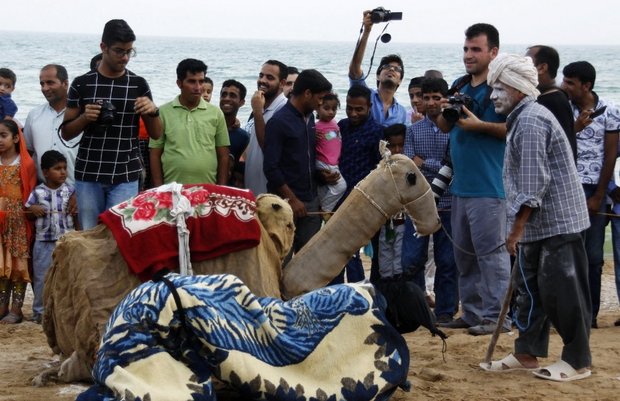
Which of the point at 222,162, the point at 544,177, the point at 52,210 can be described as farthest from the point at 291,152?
the point at 544,177

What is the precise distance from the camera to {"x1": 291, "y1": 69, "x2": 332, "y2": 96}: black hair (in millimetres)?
8812

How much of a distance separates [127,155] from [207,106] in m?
0.90

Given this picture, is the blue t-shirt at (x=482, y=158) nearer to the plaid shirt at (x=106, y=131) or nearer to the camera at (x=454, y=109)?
the camera at (x=454, y=109)

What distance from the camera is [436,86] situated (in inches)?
365

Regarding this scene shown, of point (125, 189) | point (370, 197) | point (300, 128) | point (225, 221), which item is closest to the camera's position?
point (225, 221)

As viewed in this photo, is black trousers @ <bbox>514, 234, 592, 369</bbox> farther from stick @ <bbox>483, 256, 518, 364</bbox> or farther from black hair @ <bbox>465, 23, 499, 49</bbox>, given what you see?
black hair @ <bbox>465, 23, 499, 49</bbox>

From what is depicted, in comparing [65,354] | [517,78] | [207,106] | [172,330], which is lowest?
[65,354]

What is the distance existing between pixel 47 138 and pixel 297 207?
233 cm

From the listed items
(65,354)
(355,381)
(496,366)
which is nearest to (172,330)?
(355,381)

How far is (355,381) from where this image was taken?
585cm

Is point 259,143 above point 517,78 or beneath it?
beneath

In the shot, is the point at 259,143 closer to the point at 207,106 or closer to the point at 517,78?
the point at 207,106

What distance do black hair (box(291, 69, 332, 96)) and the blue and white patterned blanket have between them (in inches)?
121

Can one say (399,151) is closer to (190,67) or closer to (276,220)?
(190,67)
